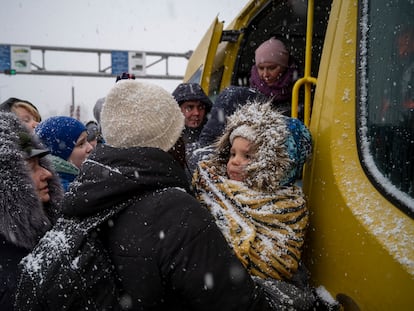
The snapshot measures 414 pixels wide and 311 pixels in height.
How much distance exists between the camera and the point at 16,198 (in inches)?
59.7

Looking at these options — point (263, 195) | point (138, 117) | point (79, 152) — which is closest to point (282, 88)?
point (263, 195)

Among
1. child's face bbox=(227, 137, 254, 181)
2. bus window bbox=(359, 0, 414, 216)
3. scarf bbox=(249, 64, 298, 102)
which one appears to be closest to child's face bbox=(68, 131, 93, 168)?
scarf bbox=(249, 64, 298, 102)

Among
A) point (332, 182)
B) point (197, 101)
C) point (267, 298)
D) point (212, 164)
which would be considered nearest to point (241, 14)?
point (197, 101)

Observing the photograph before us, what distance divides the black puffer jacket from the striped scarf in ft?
0.82

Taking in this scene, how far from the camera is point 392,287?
1113 mm

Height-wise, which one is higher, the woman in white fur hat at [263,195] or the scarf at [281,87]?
the scarf at [281,87]

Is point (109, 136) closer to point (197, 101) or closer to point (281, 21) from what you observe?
point (197, 101)

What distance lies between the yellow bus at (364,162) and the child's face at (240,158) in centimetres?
28

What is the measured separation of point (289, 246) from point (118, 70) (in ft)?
56.0

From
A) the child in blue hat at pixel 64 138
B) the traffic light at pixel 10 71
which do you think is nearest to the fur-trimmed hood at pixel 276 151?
the child in blue hat at pixel 64 138

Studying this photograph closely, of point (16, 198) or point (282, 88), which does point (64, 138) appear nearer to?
point (16, 198)

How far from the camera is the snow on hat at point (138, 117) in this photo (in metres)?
1.25

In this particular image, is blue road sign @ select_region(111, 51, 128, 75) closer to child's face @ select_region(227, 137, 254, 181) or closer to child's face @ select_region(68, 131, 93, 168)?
child's face @ select_region(68, 131, 93, 168)

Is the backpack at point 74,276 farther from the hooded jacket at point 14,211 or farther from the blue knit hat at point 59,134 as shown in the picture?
the blue knit hat at point 59,134
